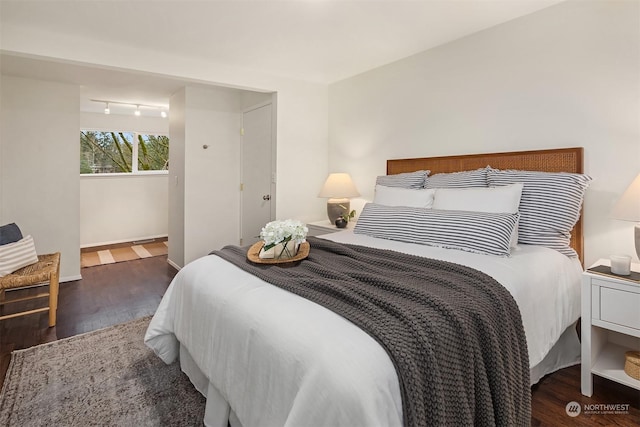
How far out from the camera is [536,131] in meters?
2.49

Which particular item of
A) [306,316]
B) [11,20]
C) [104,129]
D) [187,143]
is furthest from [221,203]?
[306,316]

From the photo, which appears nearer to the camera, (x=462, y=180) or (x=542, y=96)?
(x=542, y=96)

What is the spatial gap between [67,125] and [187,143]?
4.09 ft

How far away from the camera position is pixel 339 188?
3.66m

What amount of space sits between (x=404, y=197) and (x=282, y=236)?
1234 mm

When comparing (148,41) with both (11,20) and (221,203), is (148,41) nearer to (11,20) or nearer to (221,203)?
(11,20)

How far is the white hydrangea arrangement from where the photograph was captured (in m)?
1.87

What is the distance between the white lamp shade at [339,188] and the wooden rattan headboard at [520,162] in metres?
0.64

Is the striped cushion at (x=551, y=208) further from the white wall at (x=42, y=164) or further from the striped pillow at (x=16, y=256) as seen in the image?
the white wall at (x=42, y=164)

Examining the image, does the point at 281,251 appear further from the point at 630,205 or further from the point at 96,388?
the point at 630,205

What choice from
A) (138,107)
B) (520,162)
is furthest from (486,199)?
(138,107)

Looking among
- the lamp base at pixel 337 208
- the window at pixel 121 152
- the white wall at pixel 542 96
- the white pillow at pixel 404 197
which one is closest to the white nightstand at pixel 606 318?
the white wall at pixel 542 96

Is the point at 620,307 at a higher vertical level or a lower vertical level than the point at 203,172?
lower

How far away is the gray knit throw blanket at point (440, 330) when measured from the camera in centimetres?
101
